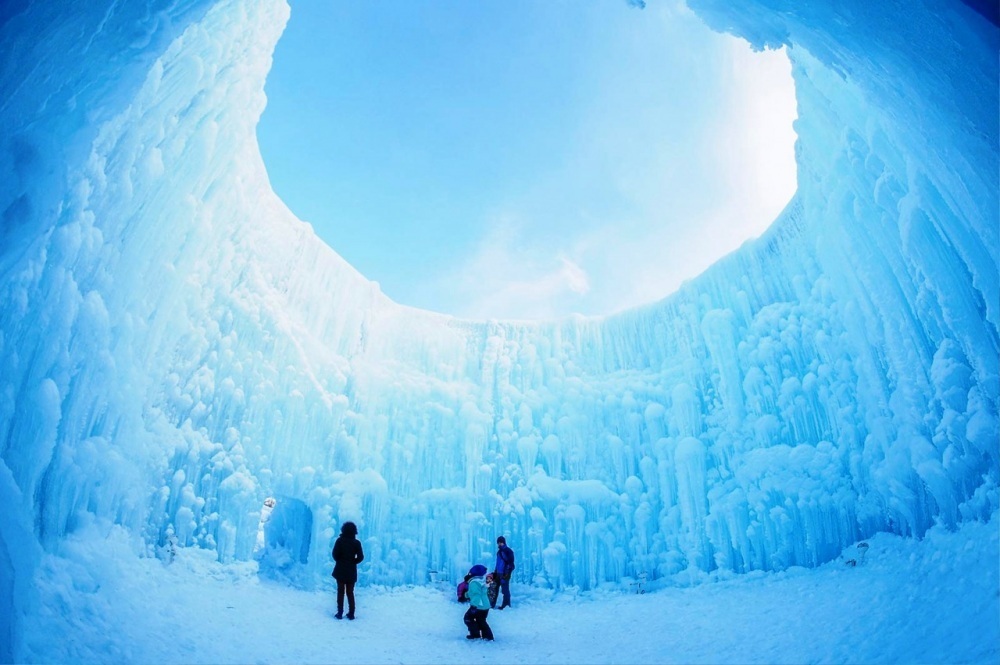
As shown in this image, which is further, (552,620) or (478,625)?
(552,620)

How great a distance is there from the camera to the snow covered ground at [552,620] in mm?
3975

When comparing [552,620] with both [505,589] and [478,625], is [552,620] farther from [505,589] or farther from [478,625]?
[478,625]

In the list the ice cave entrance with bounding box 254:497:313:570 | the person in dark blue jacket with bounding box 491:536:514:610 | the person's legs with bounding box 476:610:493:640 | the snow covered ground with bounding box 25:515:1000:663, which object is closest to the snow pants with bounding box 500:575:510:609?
the person in dark blue jacket with bounding box 491:536:514:610

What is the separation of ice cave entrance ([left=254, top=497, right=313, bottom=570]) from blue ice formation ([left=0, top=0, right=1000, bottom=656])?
2.3 inches

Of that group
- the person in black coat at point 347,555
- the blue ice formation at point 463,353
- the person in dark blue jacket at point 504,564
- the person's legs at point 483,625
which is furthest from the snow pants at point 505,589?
the person in black coat at point 347,555

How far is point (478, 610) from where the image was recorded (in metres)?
5.29

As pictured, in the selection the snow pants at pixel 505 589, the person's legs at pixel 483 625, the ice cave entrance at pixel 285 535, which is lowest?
the person's legs at pixel 483 625

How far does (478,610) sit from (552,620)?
224 cm

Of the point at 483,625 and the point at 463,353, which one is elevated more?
the point at 463,353

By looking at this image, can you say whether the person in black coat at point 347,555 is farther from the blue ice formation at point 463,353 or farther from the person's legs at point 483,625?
the blue ice formation at point 463,353

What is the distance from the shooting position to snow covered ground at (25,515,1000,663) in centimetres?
397

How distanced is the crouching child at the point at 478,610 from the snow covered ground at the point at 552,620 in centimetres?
17

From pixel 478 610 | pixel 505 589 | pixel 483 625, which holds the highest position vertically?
pixel 505 589

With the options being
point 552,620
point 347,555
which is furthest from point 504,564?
point 347,555
